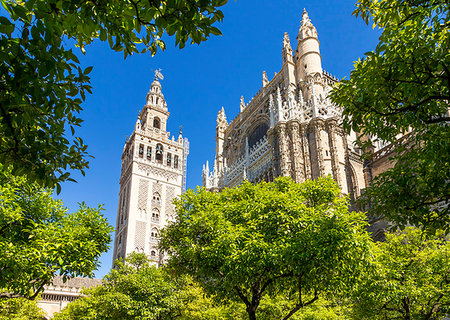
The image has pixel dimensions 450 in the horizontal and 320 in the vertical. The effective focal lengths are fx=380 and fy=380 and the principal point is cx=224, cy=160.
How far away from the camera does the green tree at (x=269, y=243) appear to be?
1080 cm

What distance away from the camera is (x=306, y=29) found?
35750 mm

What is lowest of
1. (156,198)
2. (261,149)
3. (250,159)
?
(250,159)

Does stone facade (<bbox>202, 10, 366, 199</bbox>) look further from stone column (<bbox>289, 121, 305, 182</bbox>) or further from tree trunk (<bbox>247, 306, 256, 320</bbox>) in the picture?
tree trunk (<bbox>247, 306, 256, 320</bbox>)

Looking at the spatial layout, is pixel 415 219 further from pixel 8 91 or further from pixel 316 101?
pixel 316 101

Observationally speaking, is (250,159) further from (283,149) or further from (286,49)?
(286,49)

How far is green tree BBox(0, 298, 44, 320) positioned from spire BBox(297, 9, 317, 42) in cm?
3055

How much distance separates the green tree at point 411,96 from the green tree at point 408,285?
5807mm

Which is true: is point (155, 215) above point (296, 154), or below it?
above

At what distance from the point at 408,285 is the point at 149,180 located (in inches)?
1787

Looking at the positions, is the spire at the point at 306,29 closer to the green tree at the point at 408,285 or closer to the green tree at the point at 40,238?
the green tree at the point at 408,285

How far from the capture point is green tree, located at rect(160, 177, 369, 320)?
425 inches

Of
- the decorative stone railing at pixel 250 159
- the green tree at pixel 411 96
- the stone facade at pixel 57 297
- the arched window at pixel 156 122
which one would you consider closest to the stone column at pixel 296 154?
the decorative stone railing at pixel 250 159

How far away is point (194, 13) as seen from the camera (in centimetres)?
440

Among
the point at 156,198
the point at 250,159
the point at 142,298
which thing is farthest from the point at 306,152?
the point at 156,198
